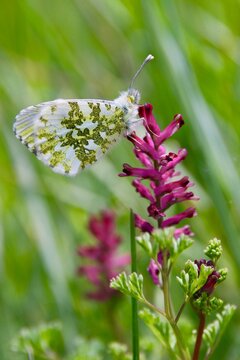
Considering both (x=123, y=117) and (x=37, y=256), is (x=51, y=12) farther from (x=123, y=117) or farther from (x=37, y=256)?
(x=123, y=117)

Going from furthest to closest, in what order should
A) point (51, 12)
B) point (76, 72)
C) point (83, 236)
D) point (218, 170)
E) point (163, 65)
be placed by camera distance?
point (51, 12) → point (76, 72) → point (83, 236) → point (163, 65) → point (218, 170)

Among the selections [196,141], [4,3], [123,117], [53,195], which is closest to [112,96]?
[53,195]

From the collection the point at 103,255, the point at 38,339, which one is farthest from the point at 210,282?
the point at 103,255

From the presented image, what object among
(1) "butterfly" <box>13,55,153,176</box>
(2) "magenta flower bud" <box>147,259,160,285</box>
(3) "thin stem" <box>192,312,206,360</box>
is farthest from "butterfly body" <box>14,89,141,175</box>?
(3) "thin stem" <box>192,312,206,360</box>

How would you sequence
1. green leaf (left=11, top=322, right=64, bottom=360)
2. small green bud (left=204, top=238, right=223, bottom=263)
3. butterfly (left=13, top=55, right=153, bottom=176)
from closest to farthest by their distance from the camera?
small green bud (left=204, top=238, right=223, bottom=263), green leaf (left=11, top=322, right=64, bottom=360), butterfly (left=13, top=55, right=153, bottom=176)

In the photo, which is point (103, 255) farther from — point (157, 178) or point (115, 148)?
point (157, 178)

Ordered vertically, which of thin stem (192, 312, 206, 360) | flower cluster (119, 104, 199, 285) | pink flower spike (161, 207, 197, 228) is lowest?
thin stem (192, 312, 206, 360)

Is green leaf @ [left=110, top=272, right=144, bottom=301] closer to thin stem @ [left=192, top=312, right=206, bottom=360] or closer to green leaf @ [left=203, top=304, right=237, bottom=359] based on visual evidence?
thin stem @ [left=192, top=312, right=206, bottom=360]
